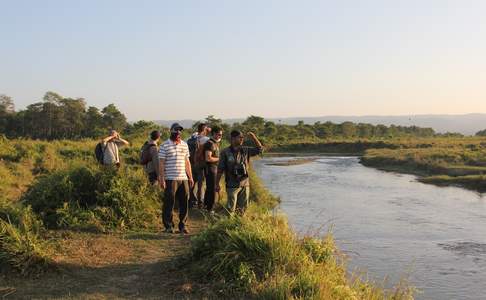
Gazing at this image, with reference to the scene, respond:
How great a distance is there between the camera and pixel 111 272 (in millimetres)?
6492

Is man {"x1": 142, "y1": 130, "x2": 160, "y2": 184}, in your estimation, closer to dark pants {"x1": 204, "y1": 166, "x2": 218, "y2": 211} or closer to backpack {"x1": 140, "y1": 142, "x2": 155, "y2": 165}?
backpack {"x1": 140, "y1": 142, "x2": 155, "y2": 165}

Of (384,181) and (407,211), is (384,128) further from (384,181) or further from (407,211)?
(407,211)

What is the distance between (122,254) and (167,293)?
1.87 meters

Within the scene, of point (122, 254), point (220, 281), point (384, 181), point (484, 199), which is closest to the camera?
point (220, 281)

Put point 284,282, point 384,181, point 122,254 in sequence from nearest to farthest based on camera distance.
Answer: point 284,282
point 122,254
point 384,181

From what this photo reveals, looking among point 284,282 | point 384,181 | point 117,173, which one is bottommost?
point 384,181

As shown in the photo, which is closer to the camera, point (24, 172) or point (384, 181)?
point (24, 172)

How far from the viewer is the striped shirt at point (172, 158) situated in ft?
26.8

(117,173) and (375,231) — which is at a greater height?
(117,173)

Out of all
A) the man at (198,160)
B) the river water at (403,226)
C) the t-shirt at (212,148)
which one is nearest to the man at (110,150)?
the man at (198,160)

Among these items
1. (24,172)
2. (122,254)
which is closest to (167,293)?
(122,254)

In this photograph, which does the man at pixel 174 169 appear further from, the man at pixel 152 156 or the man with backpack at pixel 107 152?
the man with backpack at pixel 107 152

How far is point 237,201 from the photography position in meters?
8.73

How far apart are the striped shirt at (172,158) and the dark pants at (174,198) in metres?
0.12
